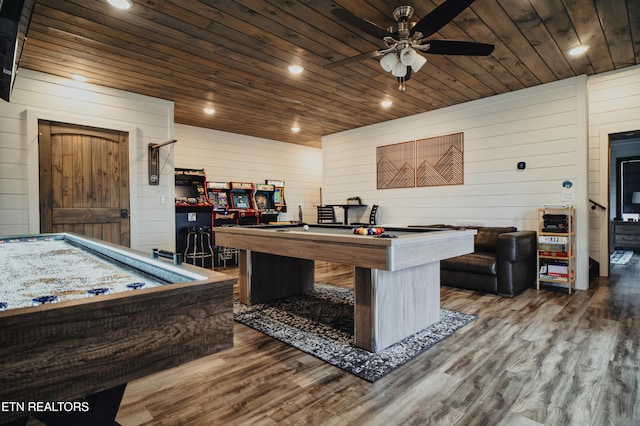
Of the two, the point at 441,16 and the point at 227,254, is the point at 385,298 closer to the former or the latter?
the point at 441,16

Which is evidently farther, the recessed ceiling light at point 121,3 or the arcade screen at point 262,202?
the arcade screen at point 262,202

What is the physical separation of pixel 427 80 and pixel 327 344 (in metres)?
3.65

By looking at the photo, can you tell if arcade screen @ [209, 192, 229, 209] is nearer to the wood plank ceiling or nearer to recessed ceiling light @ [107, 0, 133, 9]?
the wood plank ceiling

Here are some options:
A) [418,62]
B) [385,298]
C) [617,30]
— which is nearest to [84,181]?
[385,298]

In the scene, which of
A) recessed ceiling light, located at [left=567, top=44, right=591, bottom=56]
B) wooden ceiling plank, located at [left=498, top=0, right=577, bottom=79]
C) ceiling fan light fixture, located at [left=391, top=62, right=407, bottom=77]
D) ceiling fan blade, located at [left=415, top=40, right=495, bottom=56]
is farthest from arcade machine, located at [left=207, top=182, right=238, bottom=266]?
recessed ceiling light, located at [left=567, top=44, right=591, bottom=56]

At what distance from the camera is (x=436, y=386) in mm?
2012

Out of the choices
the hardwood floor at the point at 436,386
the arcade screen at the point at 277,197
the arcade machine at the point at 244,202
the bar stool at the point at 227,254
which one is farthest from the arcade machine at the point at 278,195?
the hardwood floor at the point at 436,386

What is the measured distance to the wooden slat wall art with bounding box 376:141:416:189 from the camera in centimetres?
620

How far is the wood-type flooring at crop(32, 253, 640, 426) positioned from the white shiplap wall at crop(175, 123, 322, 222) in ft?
16.4

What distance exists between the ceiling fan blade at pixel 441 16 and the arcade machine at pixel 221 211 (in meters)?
4.74

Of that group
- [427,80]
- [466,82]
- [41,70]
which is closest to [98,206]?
[41,70]

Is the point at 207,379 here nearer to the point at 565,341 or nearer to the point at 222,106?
the point at 565,341

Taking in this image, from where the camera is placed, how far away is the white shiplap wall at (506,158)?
14.5ft

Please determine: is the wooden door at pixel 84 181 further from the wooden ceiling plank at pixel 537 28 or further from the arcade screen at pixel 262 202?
the wooden ceiling plank at pixel 537 28
